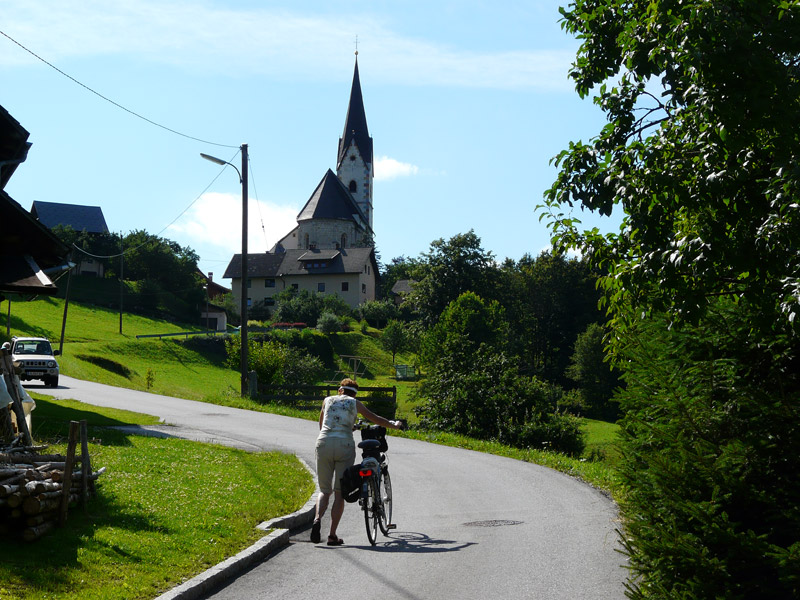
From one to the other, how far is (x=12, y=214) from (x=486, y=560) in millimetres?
10064

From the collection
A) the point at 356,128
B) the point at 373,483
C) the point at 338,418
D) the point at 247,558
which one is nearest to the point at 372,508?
the point at 373,483

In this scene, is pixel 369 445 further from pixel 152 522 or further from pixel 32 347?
pixel 32 347

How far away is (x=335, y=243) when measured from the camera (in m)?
117

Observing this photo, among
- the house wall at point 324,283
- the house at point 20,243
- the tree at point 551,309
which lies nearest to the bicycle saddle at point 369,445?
the house at point 20,243

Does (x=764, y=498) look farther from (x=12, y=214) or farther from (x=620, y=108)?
(x=12, y=214)

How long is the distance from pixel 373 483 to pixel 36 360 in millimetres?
29571

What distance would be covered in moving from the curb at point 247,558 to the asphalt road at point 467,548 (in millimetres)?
119

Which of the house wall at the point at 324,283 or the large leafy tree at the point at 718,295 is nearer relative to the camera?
the large leafy tree at the point at 718,295

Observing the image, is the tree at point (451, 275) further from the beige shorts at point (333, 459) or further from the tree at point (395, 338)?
the beige shorts at point (333, 459)

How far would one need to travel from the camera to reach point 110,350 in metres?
56.4

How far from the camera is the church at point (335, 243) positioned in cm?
10656

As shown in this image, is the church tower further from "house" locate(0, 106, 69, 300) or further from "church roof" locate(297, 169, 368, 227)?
"house" locate(0, 106, 69, 300)

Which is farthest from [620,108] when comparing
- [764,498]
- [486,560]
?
[486,560]

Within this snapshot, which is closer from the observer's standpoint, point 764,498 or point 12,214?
point 764,498
